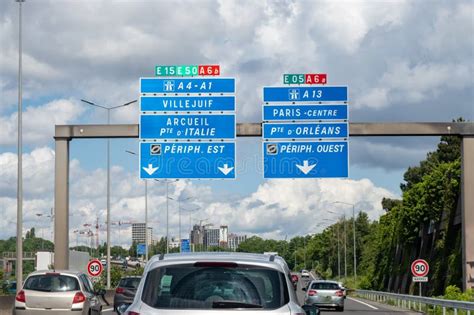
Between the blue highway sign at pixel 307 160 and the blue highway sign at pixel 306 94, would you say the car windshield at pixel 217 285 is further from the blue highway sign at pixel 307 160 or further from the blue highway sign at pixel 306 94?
the blue highway sign at pixel 306 94

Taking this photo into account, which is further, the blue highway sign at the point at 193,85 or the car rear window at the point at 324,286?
the car rear window at the point at 324,286

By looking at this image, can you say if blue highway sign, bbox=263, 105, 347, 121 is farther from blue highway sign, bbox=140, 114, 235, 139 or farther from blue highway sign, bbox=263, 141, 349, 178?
blue highway sign, bbox=140, 114, 235, 139

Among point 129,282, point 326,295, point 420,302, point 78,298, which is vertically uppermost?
point 78,298

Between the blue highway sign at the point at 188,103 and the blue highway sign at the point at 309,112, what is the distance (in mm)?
1580

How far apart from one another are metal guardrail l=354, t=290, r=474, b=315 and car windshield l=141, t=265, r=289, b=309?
58.4 ft

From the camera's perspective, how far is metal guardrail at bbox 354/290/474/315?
27.1m

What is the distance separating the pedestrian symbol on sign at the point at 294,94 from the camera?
3347 cm

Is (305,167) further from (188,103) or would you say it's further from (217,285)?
(217,285)

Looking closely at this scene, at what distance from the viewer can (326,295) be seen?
131 ft

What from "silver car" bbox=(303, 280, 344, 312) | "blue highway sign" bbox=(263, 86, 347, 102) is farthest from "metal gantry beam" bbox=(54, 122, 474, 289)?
"silver car" bbox=(303, 280, 344, 312)

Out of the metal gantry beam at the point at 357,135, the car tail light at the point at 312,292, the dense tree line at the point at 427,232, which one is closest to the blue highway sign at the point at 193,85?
the metal gantry beam at the point at 357,135

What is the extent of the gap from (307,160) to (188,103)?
180 inches

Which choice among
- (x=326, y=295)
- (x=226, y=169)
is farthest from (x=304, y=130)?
(x=326, y=295)

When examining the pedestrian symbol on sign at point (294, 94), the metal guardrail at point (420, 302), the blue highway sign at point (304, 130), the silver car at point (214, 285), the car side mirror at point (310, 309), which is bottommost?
the metal guardrail at point (420, 302)
